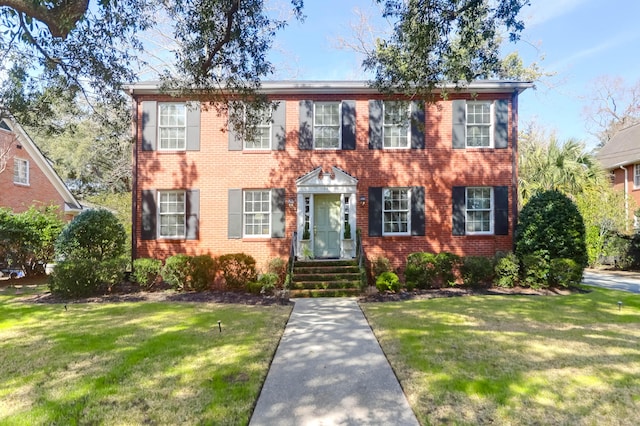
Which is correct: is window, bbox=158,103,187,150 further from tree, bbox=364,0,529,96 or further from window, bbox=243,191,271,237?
tree, bbox=364,0,529,96

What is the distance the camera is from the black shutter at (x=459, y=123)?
37.6 ft

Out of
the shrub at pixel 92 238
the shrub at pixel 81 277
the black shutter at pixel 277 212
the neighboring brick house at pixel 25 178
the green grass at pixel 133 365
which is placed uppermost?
the neighboring brick house at pixel 25 178

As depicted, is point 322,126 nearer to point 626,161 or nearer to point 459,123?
point 459,123

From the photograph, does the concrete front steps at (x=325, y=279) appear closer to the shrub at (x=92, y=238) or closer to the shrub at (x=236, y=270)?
the shrub at (x=236, y=270)

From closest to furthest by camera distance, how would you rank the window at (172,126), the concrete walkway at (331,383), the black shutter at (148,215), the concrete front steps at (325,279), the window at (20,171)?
the concrete walkway at (331,383), the concrete front steps at (325,279), the black shutter at (148,215), the window at (172,126), the window at (20,171)

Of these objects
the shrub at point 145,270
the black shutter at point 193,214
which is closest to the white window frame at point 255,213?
the black shutter at point 193,214

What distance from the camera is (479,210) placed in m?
11.6

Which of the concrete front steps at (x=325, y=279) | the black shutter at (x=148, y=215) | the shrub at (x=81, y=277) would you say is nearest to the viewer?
the shrub at (x=81, y=277)

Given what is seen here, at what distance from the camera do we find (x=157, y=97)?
1138 centimetres

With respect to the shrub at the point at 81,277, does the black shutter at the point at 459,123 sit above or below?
above

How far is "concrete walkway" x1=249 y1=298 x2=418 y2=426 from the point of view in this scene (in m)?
3.19

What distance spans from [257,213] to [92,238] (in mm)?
4876

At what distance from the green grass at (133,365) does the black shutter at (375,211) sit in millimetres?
5075

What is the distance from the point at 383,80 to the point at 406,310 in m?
5.48
